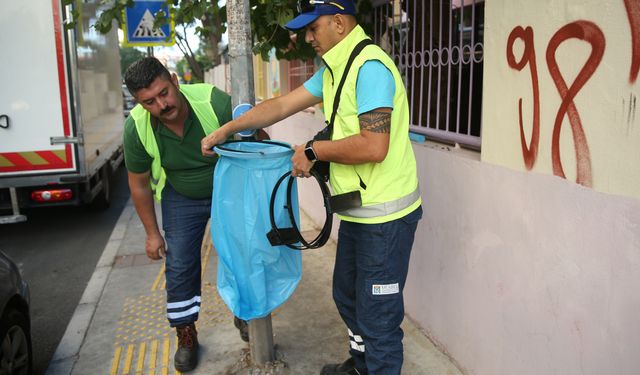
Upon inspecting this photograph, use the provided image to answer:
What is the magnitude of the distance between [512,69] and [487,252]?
0.85 meters

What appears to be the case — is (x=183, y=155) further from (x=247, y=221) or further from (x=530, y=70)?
(x=530, y=70)

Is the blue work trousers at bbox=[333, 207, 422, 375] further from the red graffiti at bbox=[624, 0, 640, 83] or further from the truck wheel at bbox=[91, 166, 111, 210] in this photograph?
the truck wheel at bbox=[91, 166, 111, 210]

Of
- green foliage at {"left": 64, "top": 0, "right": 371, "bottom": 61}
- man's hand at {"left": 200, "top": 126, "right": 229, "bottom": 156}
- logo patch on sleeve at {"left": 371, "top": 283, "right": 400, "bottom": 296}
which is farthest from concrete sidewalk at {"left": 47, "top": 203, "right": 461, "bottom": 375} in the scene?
green foliage at {"left": 64, "top": 0, "right": 371, "bottom": 61}

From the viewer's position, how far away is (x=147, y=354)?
331 centimetres

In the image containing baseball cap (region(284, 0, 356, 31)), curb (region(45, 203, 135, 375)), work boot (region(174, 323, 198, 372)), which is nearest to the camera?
baseball cap (region(284, 0, 356, 31))

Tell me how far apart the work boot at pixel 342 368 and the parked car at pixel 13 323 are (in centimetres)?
158

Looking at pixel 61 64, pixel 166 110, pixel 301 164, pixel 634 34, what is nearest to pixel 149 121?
pixel 166 110

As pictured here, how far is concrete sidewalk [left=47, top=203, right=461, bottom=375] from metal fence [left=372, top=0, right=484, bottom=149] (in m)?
1.34

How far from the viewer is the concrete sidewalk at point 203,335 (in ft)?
10.4

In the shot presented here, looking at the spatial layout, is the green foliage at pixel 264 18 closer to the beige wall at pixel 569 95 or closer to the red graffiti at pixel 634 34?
the beige wall at pixel 569 95

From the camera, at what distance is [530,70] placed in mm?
2213

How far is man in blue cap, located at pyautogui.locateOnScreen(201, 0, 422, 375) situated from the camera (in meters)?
2.17

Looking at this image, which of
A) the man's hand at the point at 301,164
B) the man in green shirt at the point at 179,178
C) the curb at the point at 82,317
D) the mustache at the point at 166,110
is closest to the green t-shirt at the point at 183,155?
the man in green shirt at the point at 179,178

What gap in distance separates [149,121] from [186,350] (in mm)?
1298
